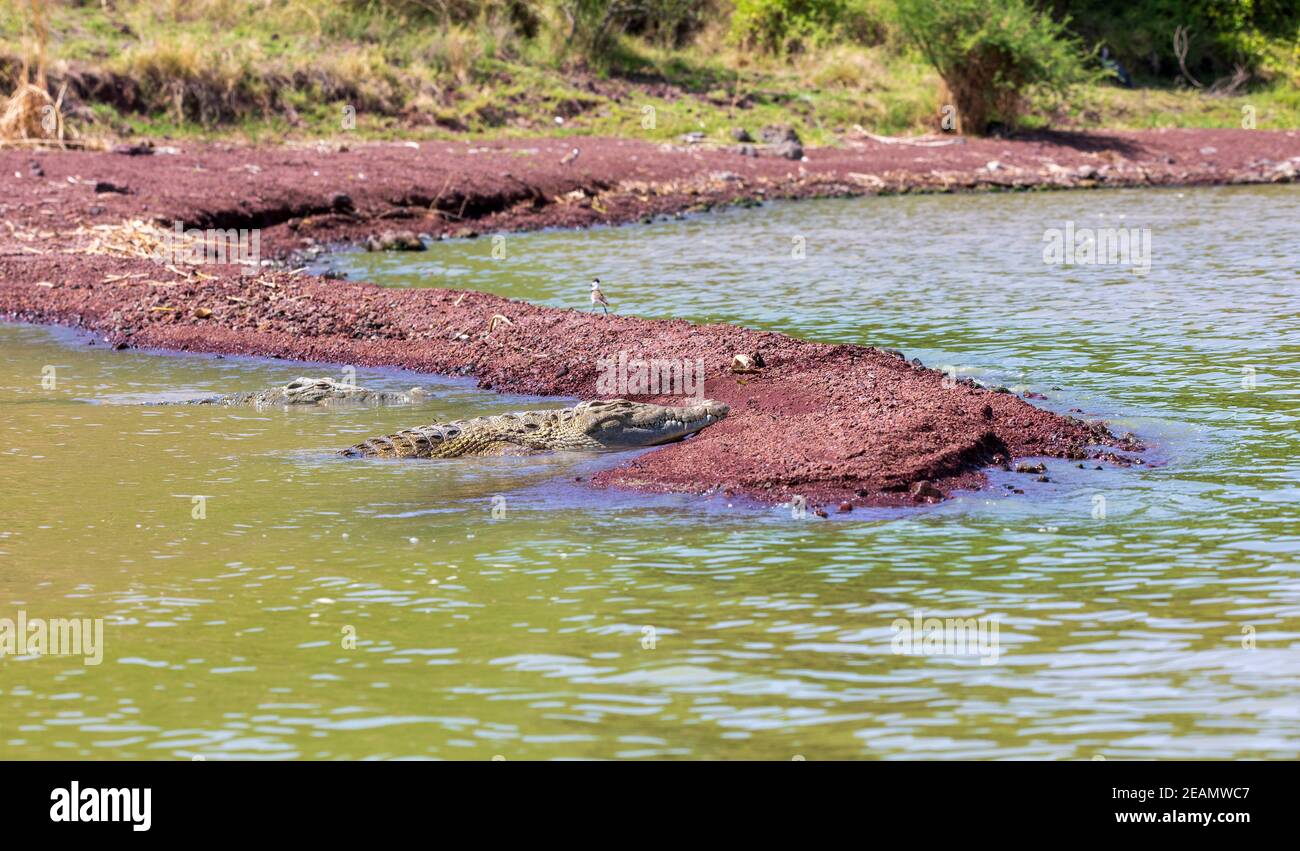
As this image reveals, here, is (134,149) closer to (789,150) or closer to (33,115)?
(33,115)

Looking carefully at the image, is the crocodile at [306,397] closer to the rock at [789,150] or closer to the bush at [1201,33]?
the rock at [789,150]

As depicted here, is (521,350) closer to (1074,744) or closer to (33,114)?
(1074,744)

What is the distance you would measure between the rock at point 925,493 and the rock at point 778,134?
2799 cm

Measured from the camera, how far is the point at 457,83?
3847 centimetres

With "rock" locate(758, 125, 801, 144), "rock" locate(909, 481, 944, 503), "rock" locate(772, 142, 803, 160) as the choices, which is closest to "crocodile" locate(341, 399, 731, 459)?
"rock" locate(909, 481, 944, 503)

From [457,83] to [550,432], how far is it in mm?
27538

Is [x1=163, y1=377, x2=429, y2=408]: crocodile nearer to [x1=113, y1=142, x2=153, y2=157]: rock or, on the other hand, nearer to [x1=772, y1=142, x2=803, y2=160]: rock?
Answer: [x1=113, y1=142, x2=153, y2=157]: rock

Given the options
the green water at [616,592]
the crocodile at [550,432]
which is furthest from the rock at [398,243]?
the crocodile at [550,432]

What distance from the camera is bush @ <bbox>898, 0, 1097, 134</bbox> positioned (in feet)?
130

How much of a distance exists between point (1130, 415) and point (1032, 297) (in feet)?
25.0

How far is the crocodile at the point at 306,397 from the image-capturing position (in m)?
14.7
